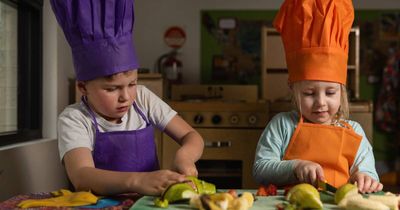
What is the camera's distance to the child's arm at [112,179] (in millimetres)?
939

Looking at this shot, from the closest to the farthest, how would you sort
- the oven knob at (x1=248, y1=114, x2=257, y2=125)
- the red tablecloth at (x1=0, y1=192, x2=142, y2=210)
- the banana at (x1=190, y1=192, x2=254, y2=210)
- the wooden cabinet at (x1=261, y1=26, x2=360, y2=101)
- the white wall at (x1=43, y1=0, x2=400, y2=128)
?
the banana at (x1=190, y1=192, x2=254, y2=210) → the red tablecloth at (x1=0, y1=192, x2=142, y2=210) → the oven knob at (x1=248, y1=114, x2=257, y2=125) → the wooden cabinet at (x1=261, y1=26, x2=360, y2=101) → the white wall at (x1=43, y1=0, x2=400, y2=128)

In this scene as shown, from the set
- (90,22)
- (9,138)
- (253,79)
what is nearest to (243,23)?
(253,79)

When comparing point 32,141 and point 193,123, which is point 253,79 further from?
point 32,141

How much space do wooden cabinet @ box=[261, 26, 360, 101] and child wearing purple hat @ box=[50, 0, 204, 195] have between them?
5.82 feet

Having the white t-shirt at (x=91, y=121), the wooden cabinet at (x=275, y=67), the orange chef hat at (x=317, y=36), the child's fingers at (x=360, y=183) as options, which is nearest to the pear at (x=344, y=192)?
the child's fingers at (x=360, y=183)

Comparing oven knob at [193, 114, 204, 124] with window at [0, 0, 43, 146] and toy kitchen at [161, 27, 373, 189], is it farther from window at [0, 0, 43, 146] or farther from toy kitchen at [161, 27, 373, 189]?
window at [0, 0, 43, 146]

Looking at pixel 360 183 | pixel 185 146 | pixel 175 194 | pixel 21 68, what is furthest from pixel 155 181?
pixel 21 68

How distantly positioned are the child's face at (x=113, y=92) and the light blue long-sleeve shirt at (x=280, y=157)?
0.36m

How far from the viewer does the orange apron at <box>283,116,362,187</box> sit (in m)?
1.29

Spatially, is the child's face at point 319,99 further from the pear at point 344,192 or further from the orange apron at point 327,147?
the pear at point 344,192

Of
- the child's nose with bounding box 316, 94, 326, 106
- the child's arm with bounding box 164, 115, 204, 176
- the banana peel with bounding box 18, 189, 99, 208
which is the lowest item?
the banana peel with bounding box 18, 189, 99, 208

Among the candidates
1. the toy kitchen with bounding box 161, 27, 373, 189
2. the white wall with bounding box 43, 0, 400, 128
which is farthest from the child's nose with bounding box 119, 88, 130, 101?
the white wall with bounding box 43, 0, 400, 128

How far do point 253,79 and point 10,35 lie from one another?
1711 millimetres

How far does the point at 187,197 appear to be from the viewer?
0.86 metres
